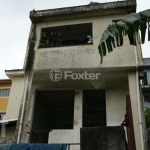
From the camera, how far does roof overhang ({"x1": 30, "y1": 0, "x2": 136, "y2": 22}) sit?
9.11 metres

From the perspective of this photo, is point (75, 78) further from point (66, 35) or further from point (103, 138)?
point (103, 138)

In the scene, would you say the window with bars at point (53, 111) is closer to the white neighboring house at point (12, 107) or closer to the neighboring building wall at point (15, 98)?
the white neighboring house at point (12, 107)

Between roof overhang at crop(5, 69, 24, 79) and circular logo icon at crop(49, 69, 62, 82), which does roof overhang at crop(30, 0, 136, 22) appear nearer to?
roof overhang at crop(5, 69, 24, 79)

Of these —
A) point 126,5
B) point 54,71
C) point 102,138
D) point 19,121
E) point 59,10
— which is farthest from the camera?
point 59,10

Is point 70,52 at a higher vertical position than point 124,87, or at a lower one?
higher

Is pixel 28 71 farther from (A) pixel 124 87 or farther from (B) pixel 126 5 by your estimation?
(B) pixel 126 5

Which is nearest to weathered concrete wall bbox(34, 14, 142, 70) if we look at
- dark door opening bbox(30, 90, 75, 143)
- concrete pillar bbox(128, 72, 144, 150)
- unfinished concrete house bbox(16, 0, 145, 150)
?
unfinished concrete house bbox(16, 0, 145, 150)

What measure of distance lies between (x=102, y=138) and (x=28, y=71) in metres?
4.97

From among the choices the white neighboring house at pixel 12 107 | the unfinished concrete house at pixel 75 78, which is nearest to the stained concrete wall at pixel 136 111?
the unfinished concrete house at pixel 75 78

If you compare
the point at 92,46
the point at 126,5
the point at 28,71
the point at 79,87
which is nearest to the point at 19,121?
the point at 28,71

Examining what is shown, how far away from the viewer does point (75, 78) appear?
8461 mm

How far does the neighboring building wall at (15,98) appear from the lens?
10102mm

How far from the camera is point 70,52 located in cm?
865

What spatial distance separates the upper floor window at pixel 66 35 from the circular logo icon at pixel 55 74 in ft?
4.90
